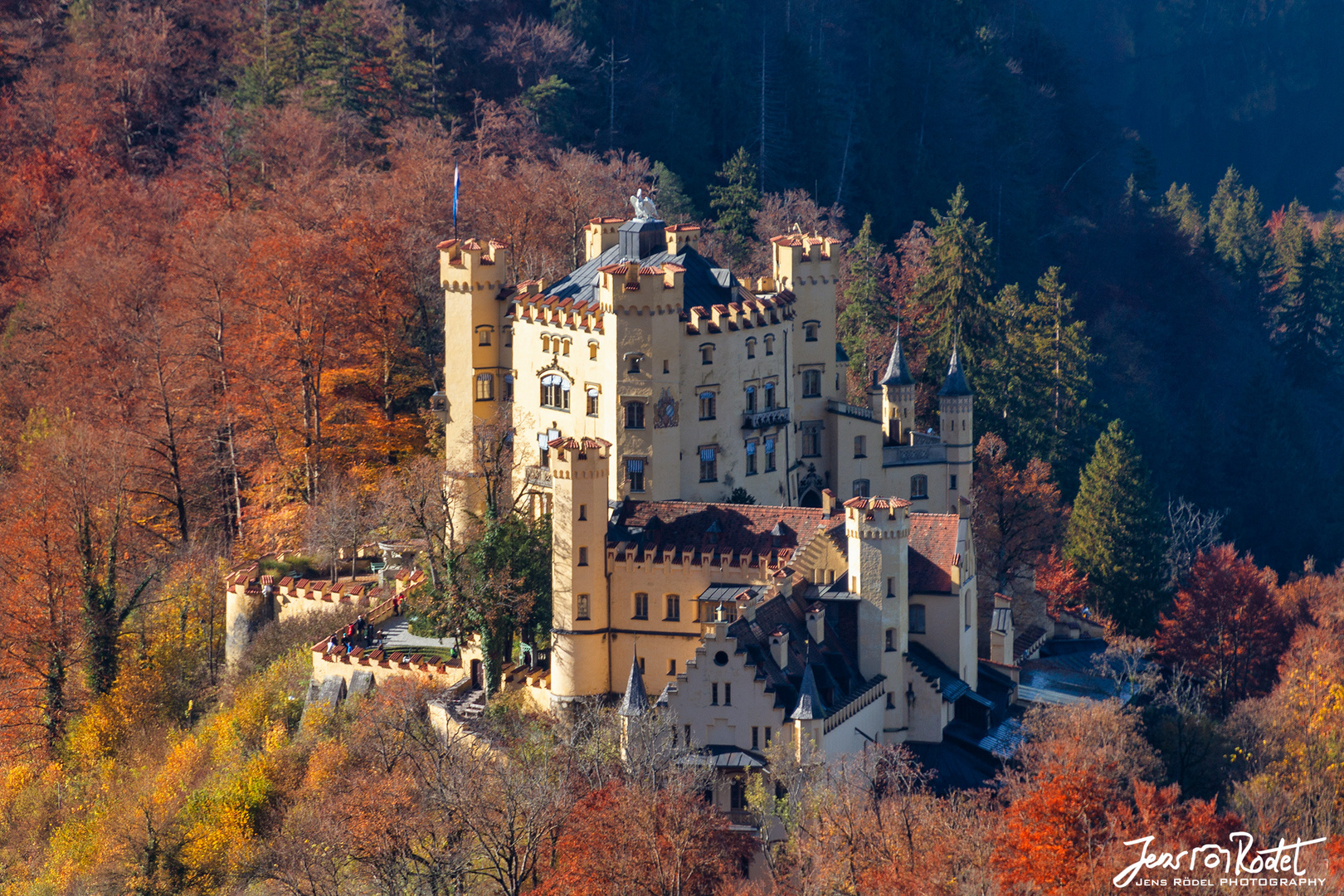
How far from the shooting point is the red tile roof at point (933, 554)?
226 ft

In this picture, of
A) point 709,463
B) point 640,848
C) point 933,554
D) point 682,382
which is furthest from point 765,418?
point 640,848

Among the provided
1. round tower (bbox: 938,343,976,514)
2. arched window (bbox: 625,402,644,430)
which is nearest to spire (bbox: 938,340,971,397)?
round tower (bbox: 938,343,976,514)

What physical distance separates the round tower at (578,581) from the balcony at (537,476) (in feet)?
29.5

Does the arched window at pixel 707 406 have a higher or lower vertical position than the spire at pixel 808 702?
higher

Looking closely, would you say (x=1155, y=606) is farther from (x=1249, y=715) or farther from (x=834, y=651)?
(x=834, y=651)

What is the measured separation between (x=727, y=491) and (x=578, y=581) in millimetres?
11138

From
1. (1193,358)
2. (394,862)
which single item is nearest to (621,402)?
(394,862)

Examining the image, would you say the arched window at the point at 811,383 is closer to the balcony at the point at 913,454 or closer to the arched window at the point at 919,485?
the balcony at the point at 913,454

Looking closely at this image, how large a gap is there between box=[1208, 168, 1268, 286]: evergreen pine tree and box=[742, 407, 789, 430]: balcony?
3429 inches

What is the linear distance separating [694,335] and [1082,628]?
954 inches

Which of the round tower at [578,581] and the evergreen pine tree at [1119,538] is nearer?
the round tower at [578,581]

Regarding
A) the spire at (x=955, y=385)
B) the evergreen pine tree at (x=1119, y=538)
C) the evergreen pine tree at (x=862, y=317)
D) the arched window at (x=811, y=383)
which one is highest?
the evergreen pine tree at (x=862, y=317)

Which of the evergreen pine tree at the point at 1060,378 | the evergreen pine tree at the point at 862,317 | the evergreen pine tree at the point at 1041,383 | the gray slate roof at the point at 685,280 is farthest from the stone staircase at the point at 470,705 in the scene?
the evergreen pine tree at the point at 1060,378

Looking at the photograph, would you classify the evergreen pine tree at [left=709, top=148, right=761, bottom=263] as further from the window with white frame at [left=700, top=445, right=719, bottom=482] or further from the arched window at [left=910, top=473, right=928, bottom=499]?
the window with white frame at [left=700, top=445, right=719, bottom=482]
